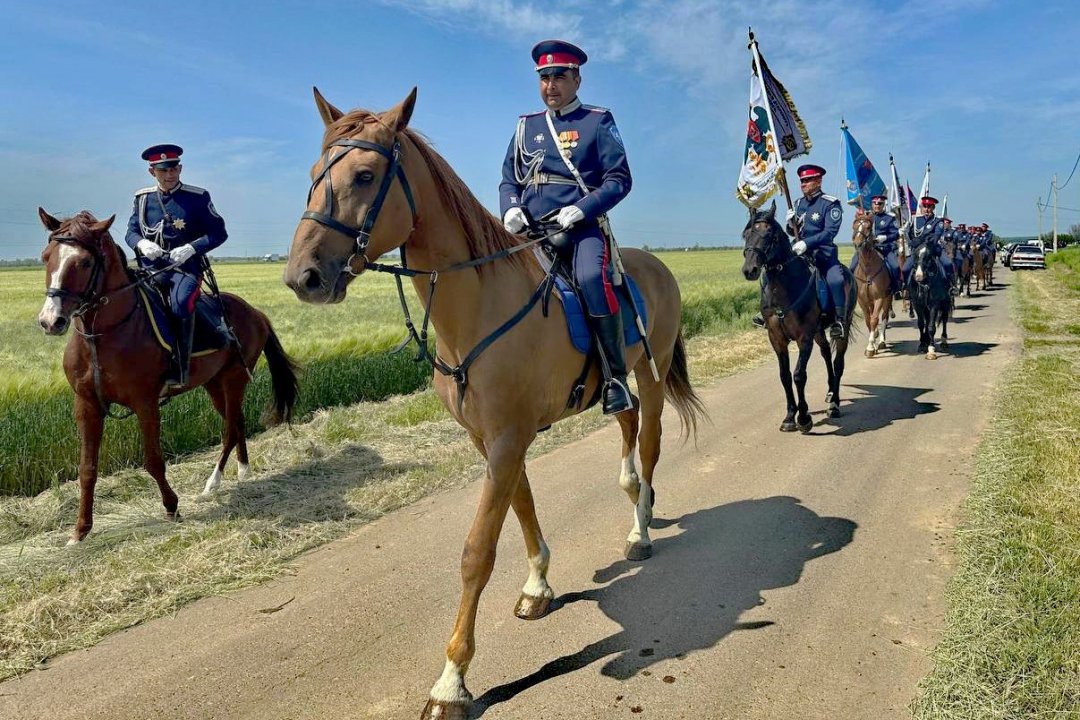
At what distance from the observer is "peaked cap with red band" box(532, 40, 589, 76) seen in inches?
161

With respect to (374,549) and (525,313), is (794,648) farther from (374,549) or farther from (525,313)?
(374,549)

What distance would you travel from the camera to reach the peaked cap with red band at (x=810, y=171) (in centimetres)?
945

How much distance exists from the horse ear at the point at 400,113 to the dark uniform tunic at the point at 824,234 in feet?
24.4

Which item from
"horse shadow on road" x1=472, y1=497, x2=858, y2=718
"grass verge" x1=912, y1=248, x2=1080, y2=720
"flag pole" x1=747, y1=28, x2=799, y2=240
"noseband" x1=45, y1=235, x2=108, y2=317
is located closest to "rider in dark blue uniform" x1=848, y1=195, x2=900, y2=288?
"flag pole" x1=747, y1=28, x2=799, y2=240

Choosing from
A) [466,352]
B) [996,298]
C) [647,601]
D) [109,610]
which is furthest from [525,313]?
[996,298]

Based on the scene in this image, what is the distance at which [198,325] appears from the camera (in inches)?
259

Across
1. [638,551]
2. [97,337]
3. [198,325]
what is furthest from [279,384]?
[638,551]

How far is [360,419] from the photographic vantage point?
360 inches

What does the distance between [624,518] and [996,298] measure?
2479cm

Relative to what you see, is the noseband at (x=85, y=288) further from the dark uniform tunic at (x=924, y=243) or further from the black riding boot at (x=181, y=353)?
the dark uniform tunic at (x=924, y=243)

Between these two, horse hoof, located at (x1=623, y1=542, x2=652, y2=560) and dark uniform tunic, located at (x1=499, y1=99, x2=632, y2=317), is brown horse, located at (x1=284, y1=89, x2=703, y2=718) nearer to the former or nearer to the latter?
dark uniform tunic, located at (x1=499, y1=99, x2=632, y2=317)

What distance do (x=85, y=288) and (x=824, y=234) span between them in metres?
8.47

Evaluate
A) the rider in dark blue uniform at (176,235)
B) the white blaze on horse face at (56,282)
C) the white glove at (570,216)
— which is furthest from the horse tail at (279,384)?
the white glove at (570,216)

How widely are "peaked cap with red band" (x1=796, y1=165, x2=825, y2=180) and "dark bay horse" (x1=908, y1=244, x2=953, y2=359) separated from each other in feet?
16.2
